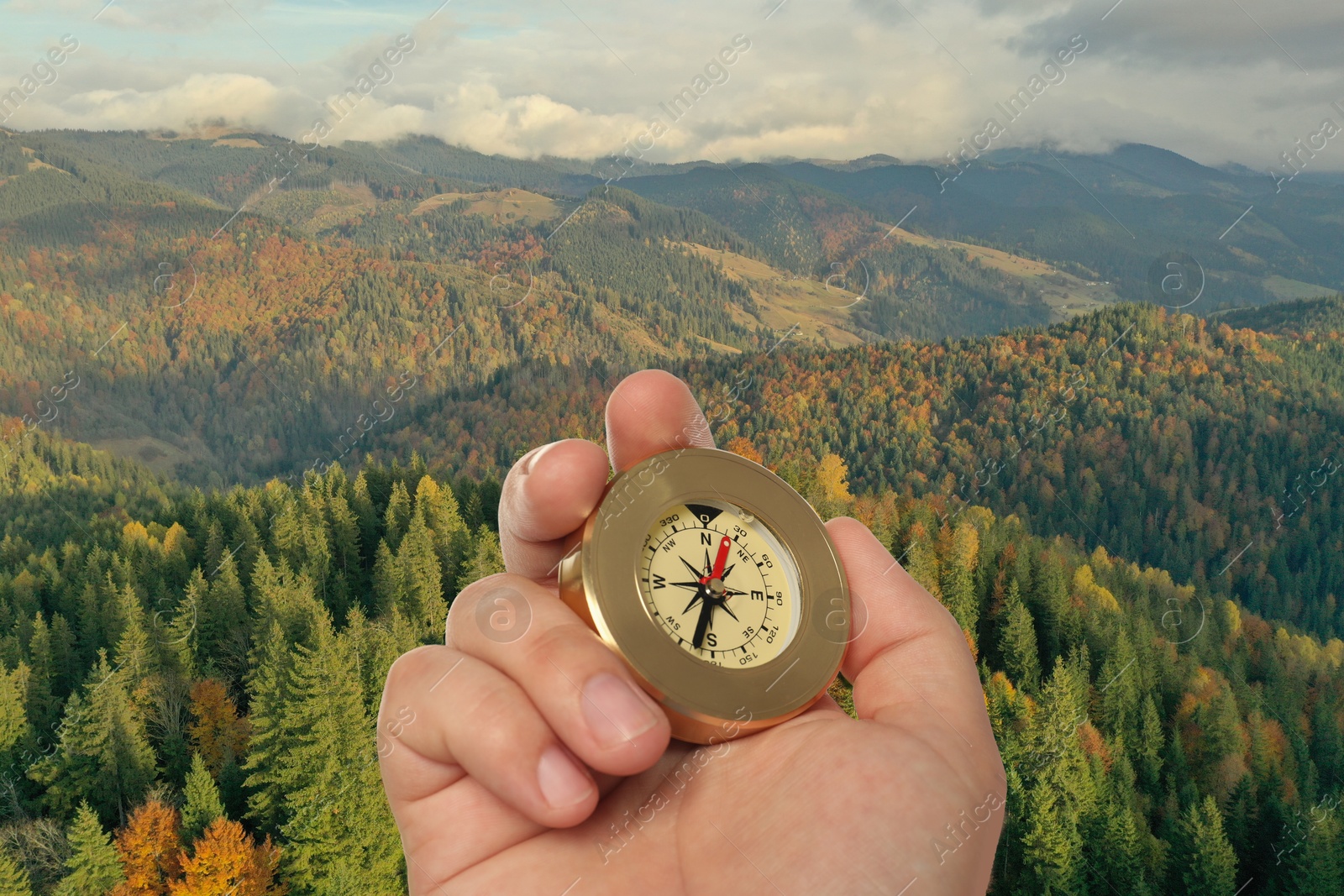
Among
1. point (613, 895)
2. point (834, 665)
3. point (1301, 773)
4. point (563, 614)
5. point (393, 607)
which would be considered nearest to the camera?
→ point (613, 895)

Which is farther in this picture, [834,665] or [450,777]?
[834,665]

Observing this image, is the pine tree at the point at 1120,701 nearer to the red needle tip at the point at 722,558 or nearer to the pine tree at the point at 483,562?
the pine tree at the point at 483,562

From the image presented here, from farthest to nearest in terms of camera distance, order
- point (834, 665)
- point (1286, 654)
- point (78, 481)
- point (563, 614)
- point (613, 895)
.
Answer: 1. point (78, 481)
2. point (1286, 654)
3. point (834, 665)
4. point (563, 614)
5. point (613, 895)

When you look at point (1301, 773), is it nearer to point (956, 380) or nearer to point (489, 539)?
point (489, 539)

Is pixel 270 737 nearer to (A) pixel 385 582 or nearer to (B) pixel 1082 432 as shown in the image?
(A) pixel 385 582

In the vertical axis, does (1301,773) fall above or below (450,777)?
below

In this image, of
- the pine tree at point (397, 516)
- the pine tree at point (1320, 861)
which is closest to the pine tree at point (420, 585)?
the pine tree at point (397, 516)

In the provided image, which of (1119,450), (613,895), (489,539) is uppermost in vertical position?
(613,895)

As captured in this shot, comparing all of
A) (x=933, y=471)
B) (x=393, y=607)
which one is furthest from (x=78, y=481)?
(x=933, y=471)
